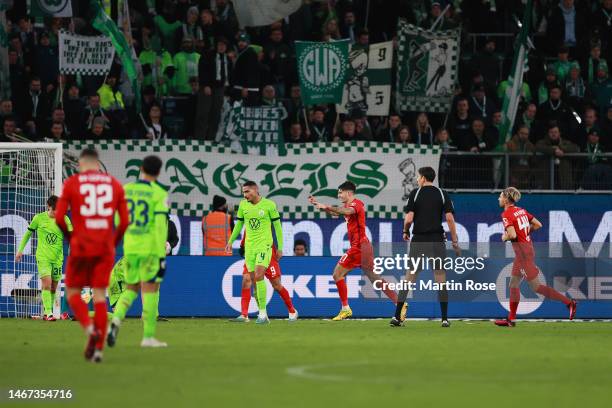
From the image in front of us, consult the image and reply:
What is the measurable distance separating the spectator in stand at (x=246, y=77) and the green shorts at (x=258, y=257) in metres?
4.77

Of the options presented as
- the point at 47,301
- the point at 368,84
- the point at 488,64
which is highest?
the point at 488,64

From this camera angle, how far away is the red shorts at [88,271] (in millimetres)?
11883

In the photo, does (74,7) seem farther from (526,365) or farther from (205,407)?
(205,407)

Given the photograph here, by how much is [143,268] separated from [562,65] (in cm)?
1576

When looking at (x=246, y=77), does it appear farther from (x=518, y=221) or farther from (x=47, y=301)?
(x=518, y=221)

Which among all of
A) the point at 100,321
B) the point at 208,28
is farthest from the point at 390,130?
the point at 100,321

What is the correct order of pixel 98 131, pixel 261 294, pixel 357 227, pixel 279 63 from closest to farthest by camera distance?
pixel 261 294 → pixel 357 227 → pixel 98 131 → pixel 279 63

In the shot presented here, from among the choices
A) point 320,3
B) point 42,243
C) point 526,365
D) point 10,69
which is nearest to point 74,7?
point 10,69

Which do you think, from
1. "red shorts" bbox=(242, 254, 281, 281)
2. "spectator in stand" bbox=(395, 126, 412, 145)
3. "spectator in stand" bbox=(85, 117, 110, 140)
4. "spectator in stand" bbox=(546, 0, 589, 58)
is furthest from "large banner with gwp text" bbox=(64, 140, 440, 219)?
"spectator in stand" bbox=(546, 0, 589, 58)

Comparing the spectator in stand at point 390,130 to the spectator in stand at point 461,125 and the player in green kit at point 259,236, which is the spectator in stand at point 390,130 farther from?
the player in green kit at point 259,236

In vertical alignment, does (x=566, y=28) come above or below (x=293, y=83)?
above

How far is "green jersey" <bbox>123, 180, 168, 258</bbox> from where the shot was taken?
13000 millimetres

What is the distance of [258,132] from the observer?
76.1ft

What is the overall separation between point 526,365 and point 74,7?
56.3 feet
